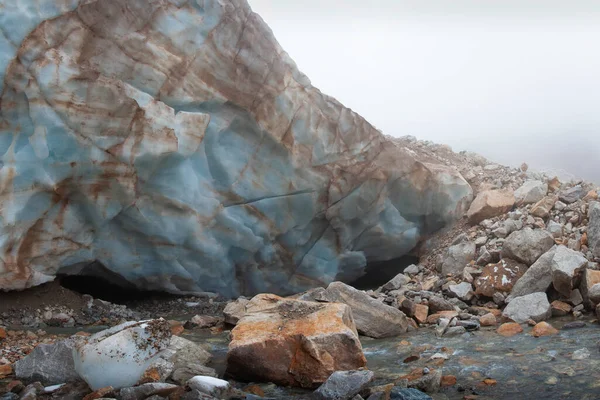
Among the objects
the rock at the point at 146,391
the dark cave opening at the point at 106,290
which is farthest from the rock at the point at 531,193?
the rock at the point at 146,391

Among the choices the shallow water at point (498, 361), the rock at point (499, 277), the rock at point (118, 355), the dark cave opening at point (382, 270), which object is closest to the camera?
the shallow water at point (498, 361)

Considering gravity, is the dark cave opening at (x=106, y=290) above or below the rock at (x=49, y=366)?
below

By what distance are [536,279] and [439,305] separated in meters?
1.36

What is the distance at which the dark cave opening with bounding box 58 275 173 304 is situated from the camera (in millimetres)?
8883

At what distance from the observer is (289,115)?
922 centimetres

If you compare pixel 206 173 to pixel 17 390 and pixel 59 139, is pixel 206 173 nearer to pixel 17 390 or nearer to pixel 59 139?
pixel 59 139

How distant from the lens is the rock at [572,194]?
10.1m

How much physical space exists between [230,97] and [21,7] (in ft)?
9.93

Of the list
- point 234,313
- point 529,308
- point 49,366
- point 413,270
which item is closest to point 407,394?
point 49,366

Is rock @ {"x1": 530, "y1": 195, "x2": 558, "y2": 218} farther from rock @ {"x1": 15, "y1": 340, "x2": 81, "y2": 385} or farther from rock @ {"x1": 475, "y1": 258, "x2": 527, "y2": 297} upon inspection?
rock @ {"x1": 15, "y1": 340, "x2": 81, "y2": 385}

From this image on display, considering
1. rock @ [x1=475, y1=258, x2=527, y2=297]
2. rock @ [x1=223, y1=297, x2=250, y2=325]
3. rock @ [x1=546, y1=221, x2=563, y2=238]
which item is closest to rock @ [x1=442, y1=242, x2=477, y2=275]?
rock @ [x1=475, y1=258, x2=527, y2=297]

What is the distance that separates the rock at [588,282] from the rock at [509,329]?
111 centimetres

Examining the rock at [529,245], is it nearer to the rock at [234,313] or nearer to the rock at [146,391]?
the rock at [234,313]

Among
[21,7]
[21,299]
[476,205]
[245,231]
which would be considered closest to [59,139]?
[21,7]
